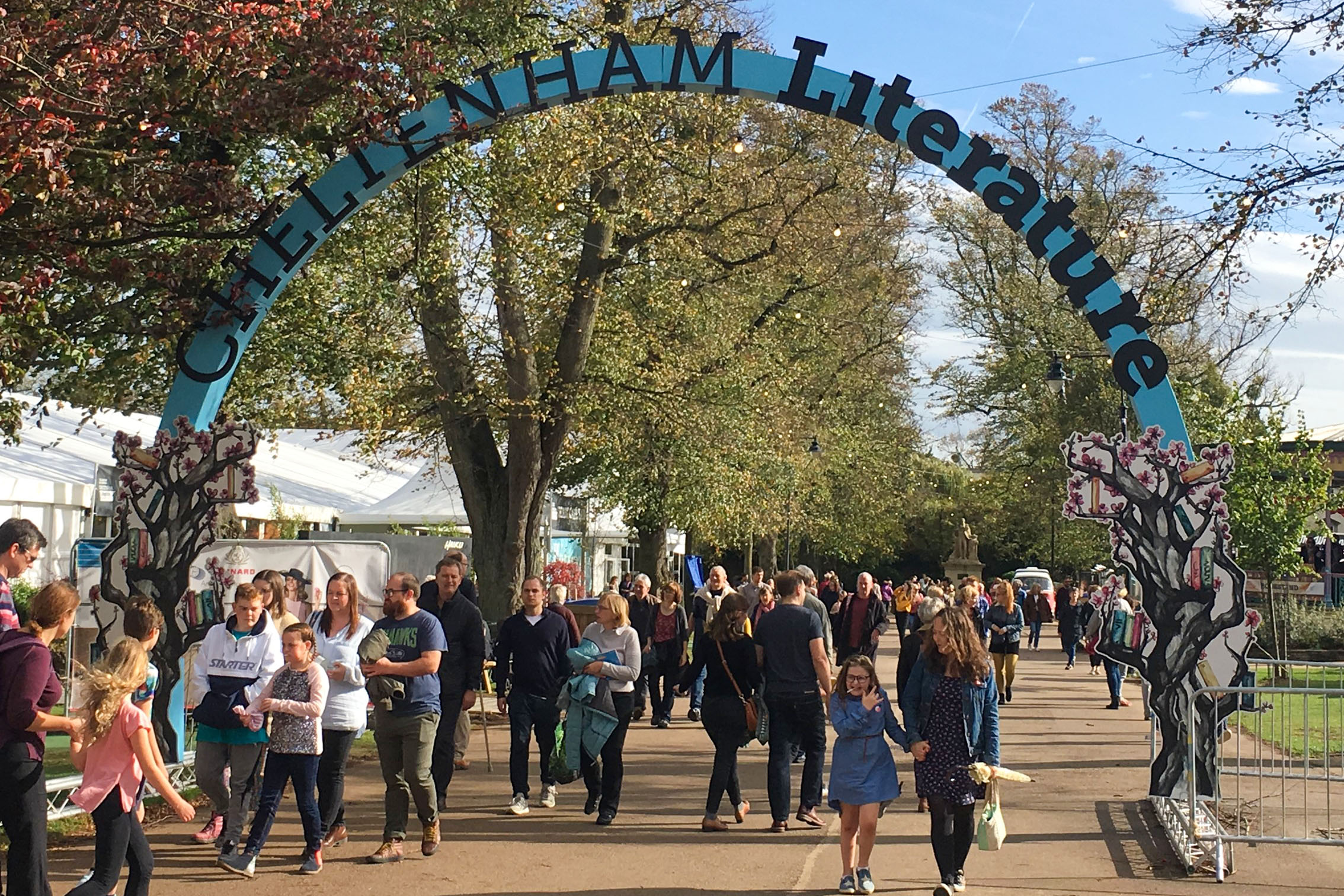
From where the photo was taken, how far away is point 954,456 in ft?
217

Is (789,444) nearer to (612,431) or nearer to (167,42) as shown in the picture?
(612,431)

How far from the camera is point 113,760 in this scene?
21.8ft

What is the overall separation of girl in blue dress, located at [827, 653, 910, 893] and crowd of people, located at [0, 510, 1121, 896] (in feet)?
0.04

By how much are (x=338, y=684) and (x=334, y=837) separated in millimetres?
1231

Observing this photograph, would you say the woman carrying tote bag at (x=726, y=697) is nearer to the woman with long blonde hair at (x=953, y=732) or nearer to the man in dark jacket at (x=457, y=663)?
the man in dark jacket at (x=457, y=663)

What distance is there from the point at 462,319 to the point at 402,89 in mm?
7945

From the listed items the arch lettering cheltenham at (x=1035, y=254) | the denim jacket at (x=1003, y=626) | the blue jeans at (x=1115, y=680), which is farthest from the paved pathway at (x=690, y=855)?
the blue jeans at (x=1115, y=680)

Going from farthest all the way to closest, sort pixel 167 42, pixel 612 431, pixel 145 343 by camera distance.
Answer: pixel 612 431, pixel 145 343, pixel 167 42

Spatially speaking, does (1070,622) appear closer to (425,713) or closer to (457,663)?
(457,663)

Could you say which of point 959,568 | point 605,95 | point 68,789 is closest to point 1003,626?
point 605,95

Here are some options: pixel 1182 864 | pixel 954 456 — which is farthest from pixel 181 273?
pixel 954 456

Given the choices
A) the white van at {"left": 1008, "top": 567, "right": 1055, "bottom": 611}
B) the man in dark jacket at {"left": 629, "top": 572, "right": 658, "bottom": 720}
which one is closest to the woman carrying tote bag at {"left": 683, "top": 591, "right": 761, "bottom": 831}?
the man in dark jacket at {"left": 629, "top": 572, "right": 658, "bottom": 720}

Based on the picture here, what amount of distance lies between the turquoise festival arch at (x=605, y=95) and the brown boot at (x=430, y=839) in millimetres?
4348

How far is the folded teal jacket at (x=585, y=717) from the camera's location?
10445 mm
